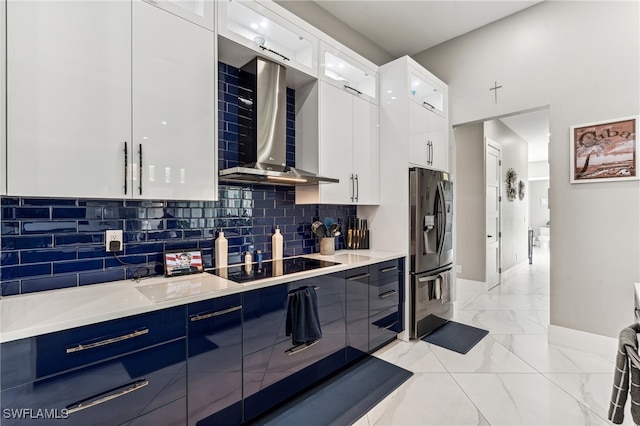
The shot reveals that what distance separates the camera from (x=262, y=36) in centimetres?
236

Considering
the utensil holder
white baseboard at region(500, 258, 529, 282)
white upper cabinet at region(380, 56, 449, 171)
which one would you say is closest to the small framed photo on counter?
the utensil holder

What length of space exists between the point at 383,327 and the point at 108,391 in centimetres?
211

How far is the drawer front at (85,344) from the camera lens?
1070 millimetres

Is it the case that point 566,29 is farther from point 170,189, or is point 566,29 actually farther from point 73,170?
point 73,170

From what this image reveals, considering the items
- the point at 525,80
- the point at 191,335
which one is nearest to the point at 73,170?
the point at 191,335

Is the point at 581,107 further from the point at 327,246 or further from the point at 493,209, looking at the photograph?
the point at 327,246

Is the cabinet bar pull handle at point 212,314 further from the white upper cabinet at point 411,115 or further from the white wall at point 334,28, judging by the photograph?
the white wall at point 334,28

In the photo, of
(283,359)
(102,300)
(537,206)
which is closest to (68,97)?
(102,300)

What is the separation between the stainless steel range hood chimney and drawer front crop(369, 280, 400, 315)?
3.49ft

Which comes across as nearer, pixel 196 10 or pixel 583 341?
pixel 196 10

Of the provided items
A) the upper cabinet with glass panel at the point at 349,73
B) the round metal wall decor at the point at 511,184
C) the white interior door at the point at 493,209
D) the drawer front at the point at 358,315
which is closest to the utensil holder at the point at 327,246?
the drawer front at the point at 358,315

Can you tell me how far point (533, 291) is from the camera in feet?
15.6

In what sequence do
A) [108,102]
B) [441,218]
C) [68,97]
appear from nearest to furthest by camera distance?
[68,97] < [108,102] < [441,218]

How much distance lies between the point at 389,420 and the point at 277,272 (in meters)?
1.17
